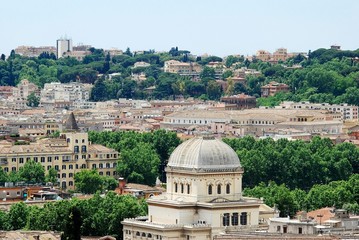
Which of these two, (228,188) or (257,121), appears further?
(257,121)

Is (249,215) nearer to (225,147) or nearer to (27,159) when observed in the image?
(225,147)

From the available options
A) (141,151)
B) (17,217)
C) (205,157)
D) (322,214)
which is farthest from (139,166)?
(205,157)

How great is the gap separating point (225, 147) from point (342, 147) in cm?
6025

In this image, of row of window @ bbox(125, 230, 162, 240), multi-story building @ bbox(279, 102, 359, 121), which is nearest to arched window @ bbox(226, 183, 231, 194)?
row of window @ bbox(125, 230, 162, 240)

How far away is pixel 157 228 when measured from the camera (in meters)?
67.8

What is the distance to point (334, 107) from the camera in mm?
185250

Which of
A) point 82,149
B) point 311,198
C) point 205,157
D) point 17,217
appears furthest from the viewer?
point 82,149

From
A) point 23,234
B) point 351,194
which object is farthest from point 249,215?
point 351,194

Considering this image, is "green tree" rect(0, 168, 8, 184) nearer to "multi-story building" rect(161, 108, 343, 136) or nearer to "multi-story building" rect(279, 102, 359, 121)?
"multi-story building" rect(161, 108, 343, 136)

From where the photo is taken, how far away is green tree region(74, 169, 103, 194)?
109812 mm

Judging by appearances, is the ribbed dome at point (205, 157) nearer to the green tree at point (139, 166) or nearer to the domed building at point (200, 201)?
the domed building at point (200, 201)

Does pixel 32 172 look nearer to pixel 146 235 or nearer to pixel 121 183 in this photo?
pixel 121 183

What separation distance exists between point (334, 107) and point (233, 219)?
11716cm

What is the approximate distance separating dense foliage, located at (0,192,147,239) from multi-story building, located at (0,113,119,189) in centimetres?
3263
